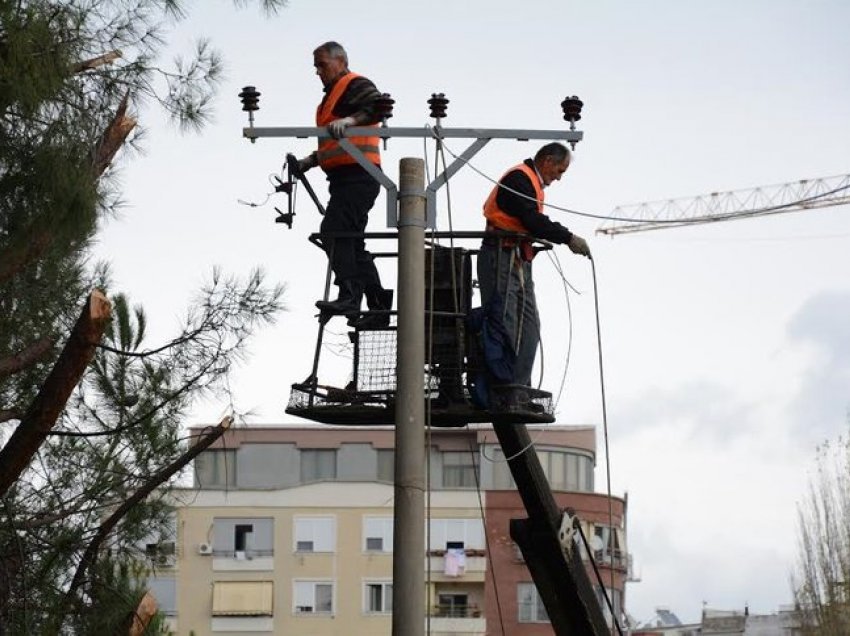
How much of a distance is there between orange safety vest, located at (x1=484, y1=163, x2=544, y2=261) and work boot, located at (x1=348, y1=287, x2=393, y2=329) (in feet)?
2.56

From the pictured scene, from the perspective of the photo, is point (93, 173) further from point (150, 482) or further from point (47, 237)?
point (150, 482)

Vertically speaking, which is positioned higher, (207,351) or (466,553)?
(466,553)

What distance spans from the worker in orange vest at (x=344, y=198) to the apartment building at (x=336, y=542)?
57.0 m

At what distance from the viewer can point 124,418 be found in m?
14.8

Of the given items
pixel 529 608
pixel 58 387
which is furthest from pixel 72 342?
pixel 529 608

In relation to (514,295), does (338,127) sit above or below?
above

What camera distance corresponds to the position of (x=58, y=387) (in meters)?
10.8

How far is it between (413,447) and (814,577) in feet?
174

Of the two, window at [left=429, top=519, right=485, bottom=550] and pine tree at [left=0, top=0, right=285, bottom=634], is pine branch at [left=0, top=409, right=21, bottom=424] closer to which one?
pine tree at [left=0, top=0, right=285, bottom=634]

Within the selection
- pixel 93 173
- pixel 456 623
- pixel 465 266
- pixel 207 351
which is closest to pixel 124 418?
pixel 207 351

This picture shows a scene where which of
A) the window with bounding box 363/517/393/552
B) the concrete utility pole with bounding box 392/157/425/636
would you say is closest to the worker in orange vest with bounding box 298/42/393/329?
the concrete utility pole with bounding box 392/157/425/636

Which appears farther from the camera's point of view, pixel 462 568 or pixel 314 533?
pixel 314 533

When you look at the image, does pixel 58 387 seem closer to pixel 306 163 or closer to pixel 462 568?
pixel 306 163

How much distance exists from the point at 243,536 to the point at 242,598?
2270 mm
